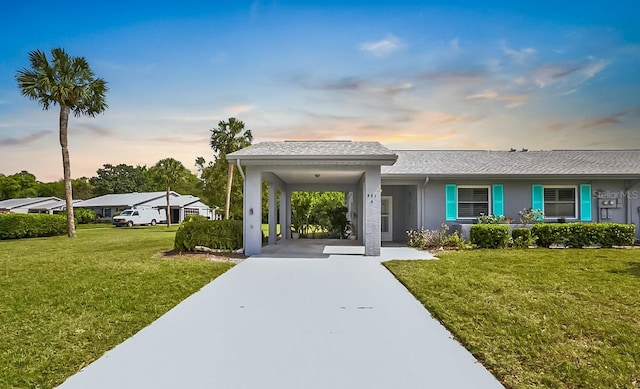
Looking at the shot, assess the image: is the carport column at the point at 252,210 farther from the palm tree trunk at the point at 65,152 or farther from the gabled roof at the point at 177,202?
the gabled roof at the point at 177,202

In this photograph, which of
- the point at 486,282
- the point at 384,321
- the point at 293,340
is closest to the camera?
the point at 293,340

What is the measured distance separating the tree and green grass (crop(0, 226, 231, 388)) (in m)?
57.9

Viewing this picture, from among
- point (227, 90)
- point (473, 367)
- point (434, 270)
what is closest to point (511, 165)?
point (434, 270)

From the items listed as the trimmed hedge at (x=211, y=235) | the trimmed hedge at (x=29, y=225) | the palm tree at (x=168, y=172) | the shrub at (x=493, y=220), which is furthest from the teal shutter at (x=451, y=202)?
the palm tree at (x=168, y=172)

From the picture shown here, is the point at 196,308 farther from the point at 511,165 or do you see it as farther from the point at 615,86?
the point at 615,86

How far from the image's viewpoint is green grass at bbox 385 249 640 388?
3.87 metres

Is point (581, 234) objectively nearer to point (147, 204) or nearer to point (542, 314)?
point (542, 314)

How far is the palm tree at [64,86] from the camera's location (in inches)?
900

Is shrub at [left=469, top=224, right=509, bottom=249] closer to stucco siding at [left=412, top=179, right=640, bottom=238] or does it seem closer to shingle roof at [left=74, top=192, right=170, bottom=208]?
stucco siding at [left=412, top=179, right=640, bottom=238]

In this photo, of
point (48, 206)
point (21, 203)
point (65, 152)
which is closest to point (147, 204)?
point (48, 206)

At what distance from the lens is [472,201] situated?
16469mm

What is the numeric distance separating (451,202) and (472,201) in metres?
1.00

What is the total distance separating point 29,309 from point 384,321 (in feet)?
17.6

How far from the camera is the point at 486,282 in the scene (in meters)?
8.11
